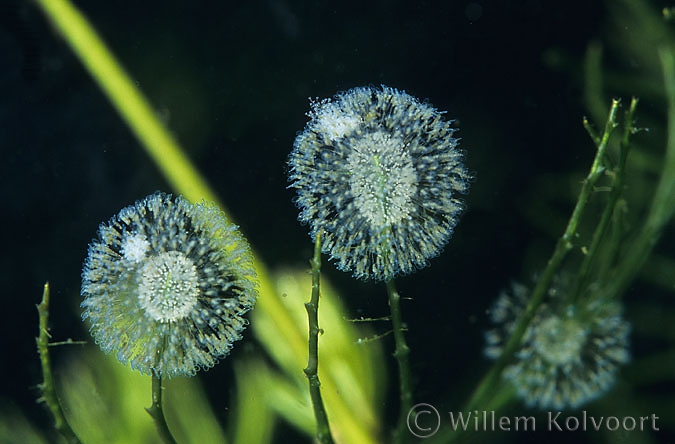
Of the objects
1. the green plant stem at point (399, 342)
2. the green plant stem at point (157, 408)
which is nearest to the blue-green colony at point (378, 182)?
the green plant stem at point (399, 342)

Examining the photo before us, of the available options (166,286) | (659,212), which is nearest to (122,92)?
(166,286)

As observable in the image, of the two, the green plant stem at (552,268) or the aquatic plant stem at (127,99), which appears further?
the aquatic plant stem at (127,99)

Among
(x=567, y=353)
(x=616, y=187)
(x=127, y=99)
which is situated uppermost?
(x=127, y=99)

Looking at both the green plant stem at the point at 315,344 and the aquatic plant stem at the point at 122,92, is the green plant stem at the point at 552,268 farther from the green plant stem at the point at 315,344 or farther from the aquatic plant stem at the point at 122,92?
the aquatic plant stem at the point at 122,92

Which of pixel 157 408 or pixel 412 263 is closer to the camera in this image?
pixel 157 408

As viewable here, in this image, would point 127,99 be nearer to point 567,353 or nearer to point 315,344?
point 315,344

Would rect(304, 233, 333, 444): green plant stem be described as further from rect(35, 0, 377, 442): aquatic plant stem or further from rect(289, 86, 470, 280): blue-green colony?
rect(35, 0, 377, 442): aquatic plant stem
